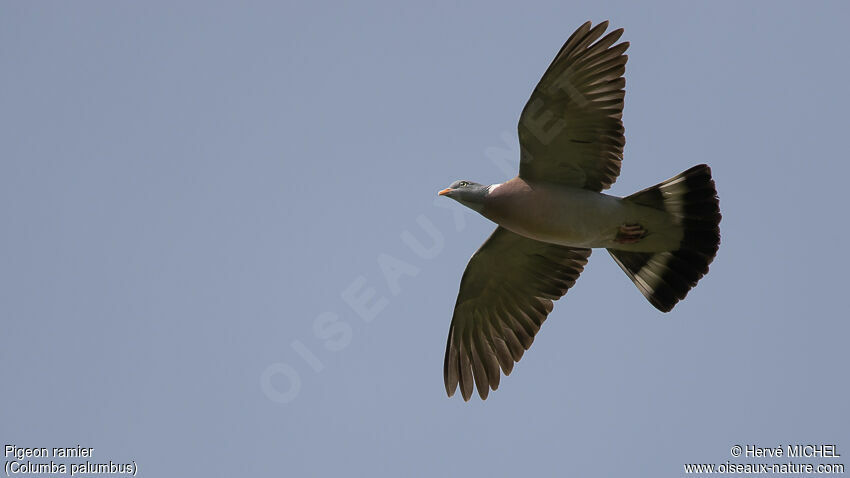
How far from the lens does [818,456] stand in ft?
34.8

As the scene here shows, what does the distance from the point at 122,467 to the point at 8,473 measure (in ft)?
3.79

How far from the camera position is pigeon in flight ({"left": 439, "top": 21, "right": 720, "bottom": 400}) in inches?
363

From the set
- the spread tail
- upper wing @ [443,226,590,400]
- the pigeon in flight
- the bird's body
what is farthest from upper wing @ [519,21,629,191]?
upper wing @ [443,226,590,400]

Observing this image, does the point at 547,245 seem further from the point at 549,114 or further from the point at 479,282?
the point at 549,114

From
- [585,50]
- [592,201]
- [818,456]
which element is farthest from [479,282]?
[818,456]

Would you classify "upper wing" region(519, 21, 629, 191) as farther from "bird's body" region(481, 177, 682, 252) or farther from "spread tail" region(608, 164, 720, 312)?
"spread tail" region(608, 164, 720, 312)

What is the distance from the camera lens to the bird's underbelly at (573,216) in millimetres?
9586

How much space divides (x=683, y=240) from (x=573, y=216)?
42.9 inches

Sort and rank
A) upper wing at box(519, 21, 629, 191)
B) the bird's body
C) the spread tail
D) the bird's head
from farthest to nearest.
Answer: the bird's head, the bird's body, the spread tail, upper wing at box(519, 21, 629, 191)

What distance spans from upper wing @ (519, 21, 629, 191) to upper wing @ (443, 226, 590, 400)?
3.50ft

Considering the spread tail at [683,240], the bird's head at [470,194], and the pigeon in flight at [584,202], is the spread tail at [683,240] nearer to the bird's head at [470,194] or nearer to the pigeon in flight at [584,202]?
the pigeon in flight at [584,202]

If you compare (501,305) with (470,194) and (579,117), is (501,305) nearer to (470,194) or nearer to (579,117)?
(470,194)

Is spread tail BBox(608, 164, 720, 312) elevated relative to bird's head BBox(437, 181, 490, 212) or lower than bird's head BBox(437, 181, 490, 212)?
lower

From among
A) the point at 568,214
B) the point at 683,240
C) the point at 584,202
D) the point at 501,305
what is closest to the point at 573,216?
the point at 568,214
